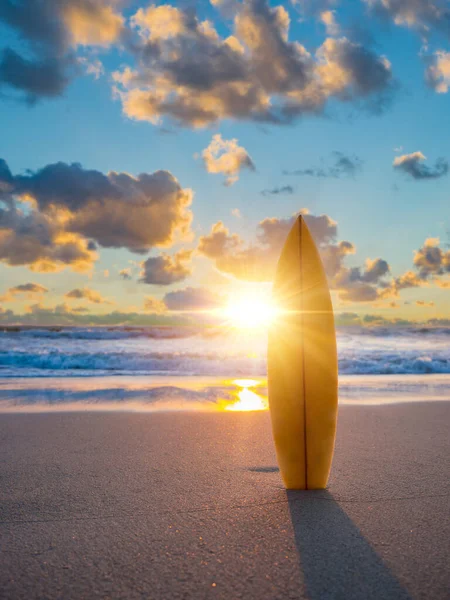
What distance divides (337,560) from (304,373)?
40.4 inches

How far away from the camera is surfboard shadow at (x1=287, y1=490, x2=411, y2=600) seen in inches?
56.6

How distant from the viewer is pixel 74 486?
2490 millimetres

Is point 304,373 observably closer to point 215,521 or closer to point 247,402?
point 215,521

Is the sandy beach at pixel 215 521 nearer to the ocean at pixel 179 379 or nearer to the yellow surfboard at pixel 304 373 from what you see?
the yellow surfboard at pixel 304 373

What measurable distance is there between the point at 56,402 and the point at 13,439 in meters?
2.30

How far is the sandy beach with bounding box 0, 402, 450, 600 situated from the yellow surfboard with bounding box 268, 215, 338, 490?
174 millimetres

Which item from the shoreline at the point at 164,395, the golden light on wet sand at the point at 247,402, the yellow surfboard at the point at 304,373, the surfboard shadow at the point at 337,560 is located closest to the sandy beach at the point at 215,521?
the surfboard shadow at the point at 337,560

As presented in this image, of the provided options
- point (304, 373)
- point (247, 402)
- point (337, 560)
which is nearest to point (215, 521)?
point (337, 560)

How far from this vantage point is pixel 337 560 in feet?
5.35

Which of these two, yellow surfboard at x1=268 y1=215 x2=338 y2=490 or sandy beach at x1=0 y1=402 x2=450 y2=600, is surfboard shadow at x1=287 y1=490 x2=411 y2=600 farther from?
yellow surfboard at x1=268 y1=215 x2=338 y2=490

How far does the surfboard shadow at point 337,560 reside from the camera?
56.6 inches

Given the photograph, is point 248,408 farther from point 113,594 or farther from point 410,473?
point 113,594

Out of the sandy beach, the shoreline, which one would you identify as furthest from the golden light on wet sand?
the sandy beach

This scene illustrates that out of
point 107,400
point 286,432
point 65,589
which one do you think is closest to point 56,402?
point 107,400
